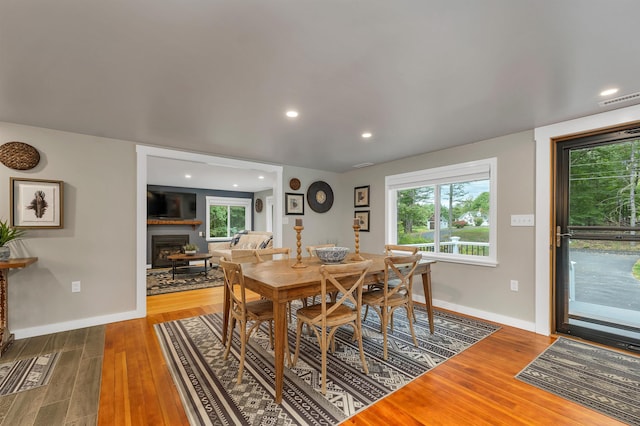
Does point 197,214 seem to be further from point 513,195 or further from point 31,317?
point 513,195

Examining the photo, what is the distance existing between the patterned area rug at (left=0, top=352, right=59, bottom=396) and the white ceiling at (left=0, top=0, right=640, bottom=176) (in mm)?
2147

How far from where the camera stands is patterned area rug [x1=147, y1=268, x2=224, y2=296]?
497 centimetres

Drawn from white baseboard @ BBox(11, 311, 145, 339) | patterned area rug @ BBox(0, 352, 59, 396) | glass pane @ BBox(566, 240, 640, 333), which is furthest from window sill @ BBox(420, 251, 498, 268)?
patterned area rug @ BBox(0, 352, 59, 396)

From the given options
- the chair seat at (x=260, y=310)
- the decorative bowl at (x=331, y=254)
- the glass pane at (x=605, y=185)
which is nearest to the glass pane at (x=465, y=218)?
the glass pane at (x=605, y=185)

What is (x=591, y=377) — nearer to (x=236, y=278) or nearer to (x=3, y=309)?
(x=236, y=278)

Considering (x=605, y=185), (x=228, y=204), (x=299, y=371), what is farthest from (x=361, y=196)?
(x=228, y=204)

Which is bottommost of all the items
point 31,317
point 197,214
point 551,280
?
point 31,317

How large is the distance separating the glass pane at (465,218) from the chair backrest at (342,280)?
2163 millimetres

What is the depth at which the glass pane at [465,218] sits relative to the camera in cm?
357

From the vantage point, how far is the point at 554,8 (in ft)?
4.28

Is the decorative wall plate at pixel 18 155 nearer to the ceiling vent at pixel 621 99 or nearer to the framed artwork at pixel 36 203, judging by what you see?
the framed artwork at pixel 36 203

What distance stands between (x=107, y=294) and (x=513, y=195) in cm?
481

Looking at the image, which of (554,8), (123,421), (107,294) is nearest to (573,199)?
(554,8)

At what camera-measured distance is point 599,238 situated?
271cm
